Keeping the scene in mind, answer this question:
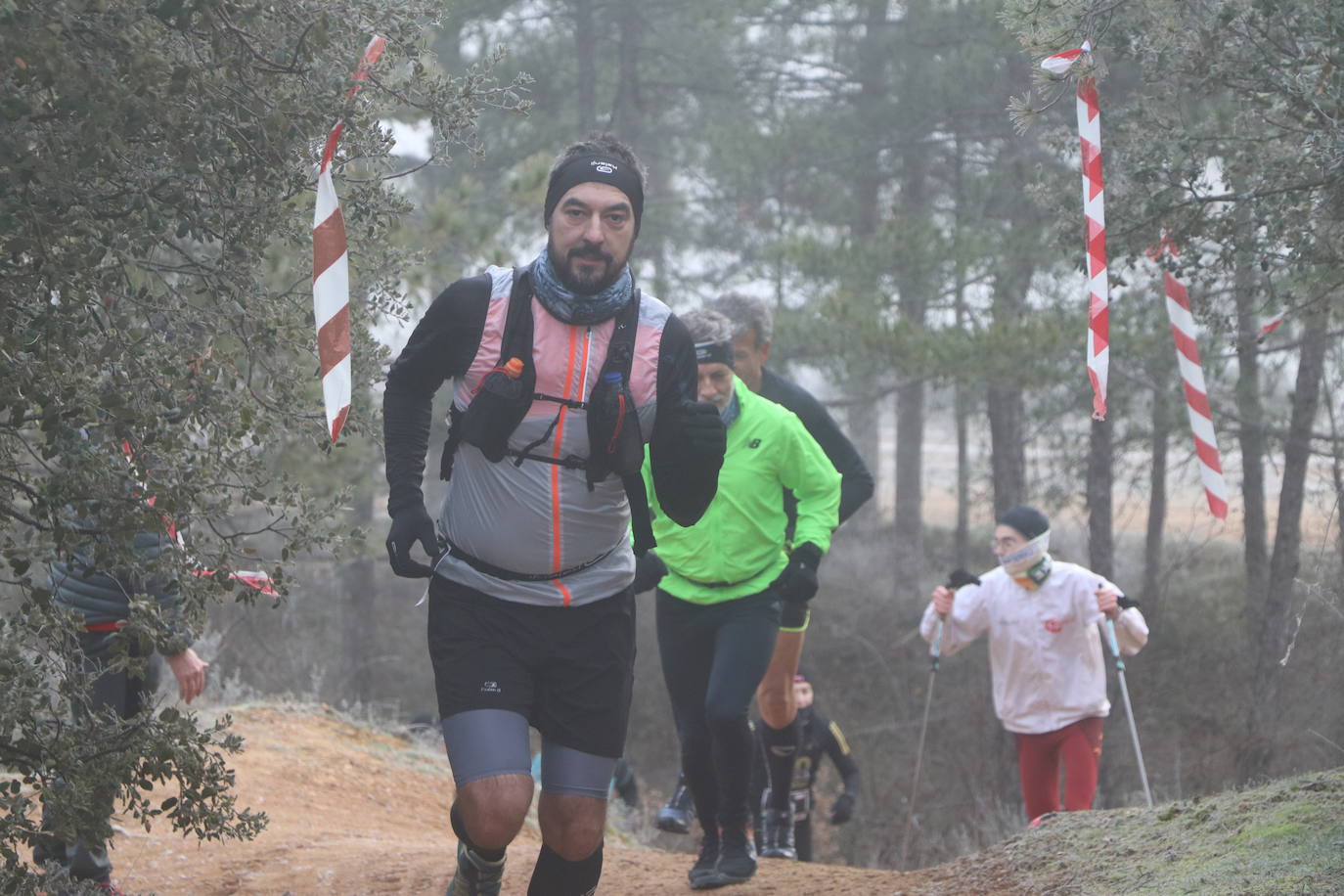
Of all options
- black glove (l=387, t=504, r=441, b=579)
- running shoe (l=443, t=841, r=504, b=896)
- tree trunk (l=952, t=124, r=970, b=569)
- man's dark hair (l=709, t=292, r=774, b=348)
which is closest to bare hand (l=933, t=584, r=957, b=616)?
man's dark hair (l=709, t=292, r=774, b=348)

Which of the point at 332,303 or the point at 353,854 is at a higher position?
the point at 332,303

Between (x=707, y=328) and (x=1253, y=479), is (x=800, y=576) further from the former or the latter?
(x=1253, y=479)

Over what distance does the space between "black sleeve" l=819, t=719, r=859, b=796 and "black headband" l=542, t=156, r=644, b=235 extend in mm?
6222

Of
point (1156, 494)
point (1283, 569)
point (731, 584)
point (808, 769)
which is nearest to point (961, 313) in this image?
point (1156, 494)

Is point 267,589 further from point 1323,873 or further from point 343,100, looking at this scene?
point 1323,873

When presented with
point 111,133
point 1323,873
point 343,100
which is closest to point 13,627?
point 111,133

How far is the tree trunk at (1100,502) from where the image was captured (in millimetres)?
16312

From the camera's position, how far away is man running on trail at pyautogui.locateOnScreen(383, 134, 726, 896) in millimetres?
3988

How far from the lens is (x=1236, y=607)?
20.9 meters

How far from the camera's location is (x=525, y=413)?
401cm

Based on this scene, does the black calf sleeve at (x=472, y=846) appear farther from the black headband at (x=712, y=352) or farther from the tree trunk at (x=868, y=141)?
the tree trunk at (x=868, y=141)

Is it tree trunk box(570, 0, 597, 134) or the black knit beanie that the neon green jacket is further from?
tree trunk box(570, 0, 597, 134)

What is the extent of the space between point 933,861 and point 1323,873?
A: 1200 cm

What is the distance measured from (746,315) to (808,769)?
121 inches
